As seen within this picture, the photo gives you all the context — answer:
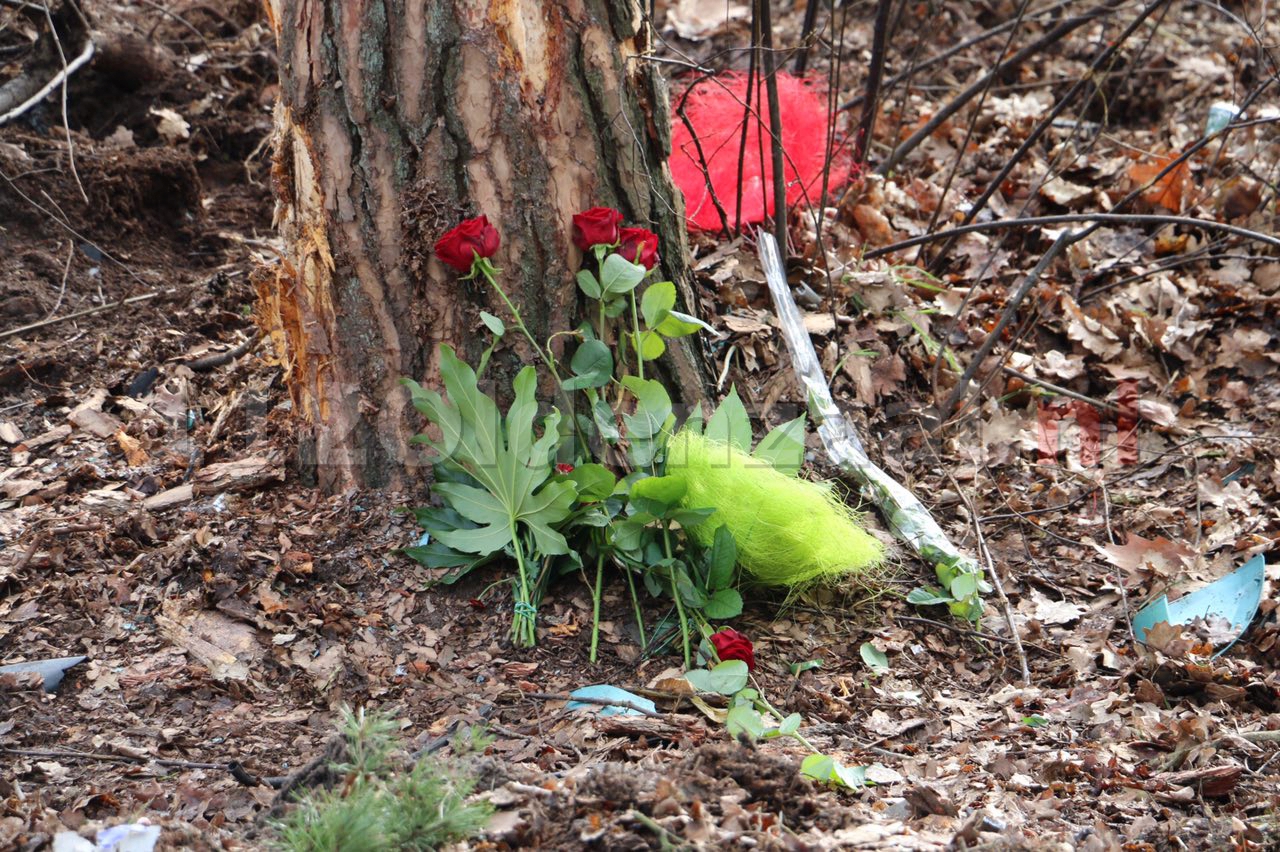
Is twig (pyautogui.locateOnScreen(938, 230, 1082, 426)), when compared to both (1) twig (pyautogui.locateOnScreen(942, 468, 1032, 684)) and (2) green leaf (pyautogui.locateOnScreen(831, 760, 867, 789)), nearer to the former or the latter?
(1) twig (pyautogui.locateOnScreen(942, 468, 1032, 684))

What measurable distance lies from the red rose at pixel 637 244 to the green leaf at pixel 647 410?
29 cm

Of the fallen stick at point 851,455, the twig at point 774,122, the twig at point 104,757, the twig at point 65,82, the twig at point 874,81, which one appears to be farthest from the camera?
the twig at point 874,81

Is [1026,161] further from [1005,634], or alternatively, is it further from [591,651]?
[591,651]

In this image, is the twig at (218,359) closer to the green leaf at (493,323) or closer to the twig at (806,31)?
the green leaf at (493,323)

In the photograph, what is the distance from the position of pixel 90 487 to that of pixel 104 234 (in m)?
1.25

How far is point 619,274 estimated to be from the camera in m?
2.33

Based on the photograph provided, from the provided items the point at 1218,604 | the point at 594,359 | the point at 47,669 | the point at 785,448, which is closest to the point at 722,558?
the point at 785,448

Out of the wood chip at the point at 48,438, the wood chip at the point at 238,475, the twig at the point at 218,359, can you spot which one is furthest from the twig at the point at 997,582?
the wood chip at the point at 48,438

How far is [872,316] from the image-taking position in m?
3.36

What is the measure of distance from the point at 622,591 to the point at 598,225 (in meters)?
0.84

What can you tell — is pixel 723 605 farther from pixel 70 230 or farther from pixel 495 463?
pixel 70 230

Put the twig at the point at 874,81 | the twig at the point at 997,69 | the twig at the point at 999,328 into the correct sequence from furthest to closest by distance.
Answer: the twig at the point at 874,81 < the twig at the point at 997,69 < the twig at the point at 999,328

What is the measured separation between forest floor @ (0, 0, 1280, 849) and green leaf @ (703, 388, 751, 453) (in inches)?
15.7

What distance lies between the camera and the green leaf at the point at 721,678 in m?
2.09
